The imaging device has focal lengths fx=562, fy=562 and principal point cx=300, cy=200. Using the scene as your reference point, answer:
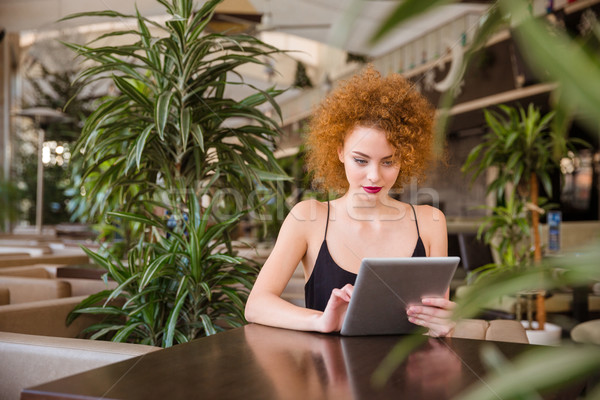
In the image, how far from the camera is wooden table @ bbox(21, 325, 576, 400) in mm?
744

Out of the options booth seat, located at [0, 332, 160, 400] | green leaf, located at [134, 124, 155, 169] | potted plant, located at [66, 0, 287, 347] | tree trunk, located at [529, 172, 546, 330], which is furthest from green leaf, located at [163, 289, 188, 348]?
tree trunk, located at [529, 172, 546, 330]

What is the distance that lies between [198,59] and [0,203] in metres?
7.59

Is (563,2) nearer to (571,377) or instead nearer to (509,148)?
(509,148)

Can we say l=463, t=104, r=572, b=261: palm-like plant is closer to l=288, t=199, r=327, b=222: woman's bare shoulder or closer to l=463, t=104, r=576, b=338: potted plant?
l=463, t=104, r=576, b=338: potted plant

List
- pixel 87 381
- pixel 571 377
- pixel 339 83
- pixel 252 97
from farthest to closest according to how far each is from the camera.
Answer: pixel 252 97 → pixel 339 83 → pixel 87 381 → pixel 571 377

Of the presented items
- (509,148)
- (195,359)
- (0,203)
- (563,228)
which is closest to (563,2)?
(563,228)

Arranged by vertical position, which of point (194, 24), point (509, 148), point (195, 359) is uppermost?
point (194, 24)

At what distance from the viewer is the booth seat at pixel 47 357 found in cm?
133

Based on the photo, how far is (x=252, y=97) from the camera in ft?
6.52

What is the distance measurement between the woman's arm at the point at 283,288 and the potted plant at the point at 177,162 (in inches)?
12.6

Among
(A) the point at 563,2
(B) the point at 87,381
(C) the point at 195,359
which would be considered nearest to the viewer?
(B) the point at 87,381

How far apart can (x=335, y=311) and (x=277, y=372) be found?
35 cm

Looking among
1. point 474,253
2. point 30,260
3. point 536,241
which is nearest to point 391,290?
point 536,241

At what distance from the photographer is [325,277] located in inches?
61.4
